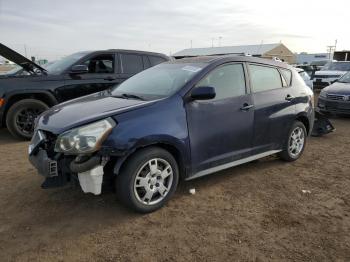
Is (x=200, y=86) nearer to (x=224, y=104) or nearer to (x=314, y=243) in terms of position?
(x=224, y=104)

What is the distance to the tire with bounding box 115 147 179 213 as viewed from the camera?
11.1ft

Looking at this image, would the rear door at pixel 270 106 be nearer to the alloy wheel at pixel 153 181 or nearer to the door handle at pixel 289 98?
the door handle at pixel 289 98

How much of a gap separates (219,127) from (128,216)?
4.93 feet

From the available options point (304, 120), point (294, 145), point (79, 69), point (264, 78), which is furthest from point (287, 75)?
point (79, 69)

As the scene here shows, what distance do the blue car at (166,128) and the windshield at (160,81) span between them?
0.06ft

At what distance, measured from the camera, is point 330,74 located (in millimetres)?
17016

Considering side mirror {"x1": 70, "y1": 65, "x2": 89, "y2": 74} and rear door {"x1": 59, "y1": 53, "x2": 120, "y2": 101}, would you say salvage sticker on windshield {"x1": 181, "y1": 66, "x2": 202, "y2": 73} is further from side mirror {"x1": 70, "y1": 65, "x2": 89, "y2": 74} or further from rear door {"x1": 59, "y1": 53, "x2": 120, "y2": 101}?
rear door {"x1": 59, "y1": 53, "x2": 120, "y2": 101}

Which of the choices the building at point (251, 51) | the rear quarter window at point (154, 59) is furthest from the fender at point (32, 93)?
the building at point (251, 51)

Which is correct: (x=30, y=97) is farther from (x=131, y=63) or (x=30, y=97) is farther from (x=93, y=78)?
(x=131, y=63)

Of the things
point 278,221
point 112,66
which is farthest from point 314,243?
point 112,66

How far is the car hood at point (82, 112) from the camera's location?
3.43 meters

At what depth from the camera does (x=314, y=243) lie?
3109 millimetres

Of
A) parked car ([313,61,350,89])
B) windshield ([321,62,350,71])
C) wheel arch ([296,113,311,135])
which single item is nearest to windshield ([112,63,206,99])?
wheel arch ([296,113,311,135])

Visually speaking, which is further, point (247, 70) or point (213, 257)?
point (247, 70)
